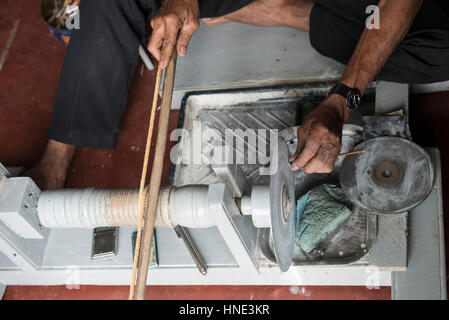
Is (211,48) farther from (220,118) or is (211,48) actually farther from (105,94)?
(105,94)

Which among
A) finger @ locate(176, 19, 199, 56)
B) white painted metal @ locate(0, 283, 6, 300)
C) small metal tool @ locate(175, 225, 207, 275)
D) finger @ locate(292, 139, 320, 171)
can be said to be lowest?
white painted metal @ locate(0, 283, 6, 300)

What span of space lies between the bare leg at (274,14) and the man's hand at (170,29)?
502mm

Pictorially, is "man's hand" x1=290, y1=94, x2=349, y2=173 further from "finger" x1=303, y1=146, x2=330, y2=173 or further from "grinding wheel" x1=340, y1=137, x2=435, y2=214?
"grinding wheel" x1=340, y1=137, x2=435, y2=214

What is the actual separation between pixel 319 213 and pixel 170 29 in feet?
2.37

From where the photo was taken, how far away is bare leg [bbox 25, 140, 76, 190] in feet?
6.18

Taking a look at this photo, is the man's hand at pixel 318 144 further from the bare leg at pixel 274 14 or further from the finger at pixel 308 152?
the bare leg at pixel 274 14

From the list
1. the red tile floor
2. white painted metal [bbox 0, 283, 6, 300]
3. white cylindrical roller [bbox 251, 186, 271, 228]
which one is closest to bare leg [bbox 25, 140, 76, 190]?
the red tile floor

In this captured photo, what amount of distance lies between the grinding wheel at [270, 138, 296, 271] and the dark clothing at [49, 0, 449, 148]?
542mm

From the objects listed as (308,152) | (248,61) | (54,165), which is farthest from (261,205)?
(54,165)

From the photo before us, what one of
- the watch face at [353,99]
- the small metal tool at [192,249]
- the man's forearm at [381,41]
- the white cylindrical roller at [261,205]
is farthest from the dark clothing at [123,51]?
the white cylindrical roller at [261,205]

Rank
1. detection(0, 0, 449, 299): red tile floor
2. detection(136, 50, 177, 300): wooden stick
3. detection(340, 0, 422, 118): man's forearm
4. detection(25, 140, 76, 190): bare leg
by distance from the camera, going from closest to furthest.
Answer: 1. detection(136, 50, 177, 300): wooden stick
2. detection(340, 0, 422, 118): man's forearm
3. detection(0, 0, 449, 299): red tile floor
4. detection(25, 140, 76, 190): bare leg

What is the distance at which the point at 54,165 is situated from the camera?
6.41 ft

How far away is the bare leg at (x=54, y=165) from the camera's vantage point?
1.88 m

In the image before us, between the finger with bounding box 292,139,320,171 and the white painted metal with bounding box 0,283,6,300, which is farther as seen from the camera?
the white painted metal with bounding box 0,283,6,300
